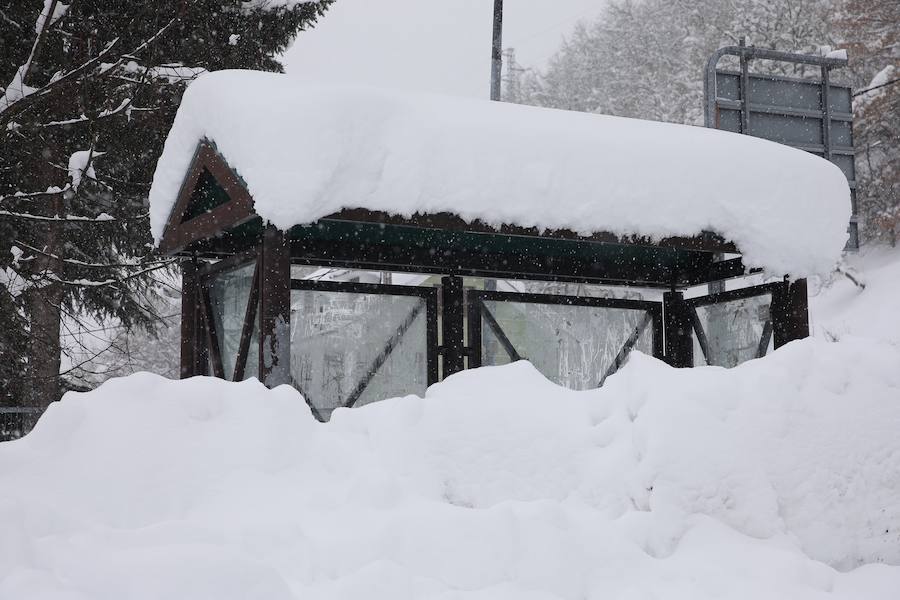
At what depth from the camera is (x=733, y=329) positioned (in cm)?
966

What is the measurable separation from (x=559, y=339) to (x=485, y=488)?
5215 mm

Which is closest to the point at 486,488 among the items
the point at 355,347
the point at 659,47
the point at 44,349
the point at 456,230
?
the point at 456,230

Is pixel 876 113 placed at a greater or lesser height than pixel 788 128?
greater

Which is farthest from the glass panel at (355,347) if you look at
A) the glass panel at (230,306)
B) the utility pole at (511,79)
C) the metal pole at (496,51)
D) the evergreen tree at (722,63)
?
the utility pole at (511,79)

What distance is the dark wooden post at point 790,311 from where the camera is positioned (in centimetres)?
866

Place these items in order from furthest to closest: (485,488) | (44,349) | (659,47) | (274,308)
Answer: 1. (659,47)
2. (44,349)
3. (274,308)
4. (485,488)

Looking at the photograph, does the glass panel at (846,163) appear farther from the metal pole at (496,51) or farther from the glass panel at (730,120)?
the metal pole at (496,51)

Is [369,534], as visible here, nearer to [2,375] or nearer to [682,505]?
[682,505]

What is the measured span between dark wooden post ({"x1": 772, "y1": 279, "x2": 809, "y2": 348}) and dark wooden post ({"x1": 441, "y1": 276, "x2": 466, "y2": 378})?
118 inches

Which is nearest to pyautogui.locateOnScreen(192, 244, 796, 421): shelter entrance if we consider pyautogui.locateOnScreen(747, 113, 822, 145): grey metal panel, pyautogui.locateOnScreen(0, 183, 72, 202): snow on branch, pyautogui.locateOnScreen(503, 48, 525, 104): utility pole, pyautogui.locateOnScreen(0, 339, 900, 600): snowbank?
pyautogui.locateOnScreen(0, 183, 72, 202): snow on branch

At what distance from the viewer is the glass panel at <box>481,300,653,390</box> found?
9.31 m

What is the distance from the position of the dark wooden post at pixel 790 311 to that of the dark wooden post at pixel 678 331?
1.18 meters

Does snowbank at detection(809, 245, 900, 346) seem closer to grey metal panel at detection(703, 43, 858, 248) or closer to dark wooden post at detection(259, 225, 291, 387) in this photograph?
grey metal panel at detection(703, 43, 858, 248)

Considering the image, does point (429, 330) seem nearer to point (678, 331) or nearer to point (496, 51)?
point (678, 331)
